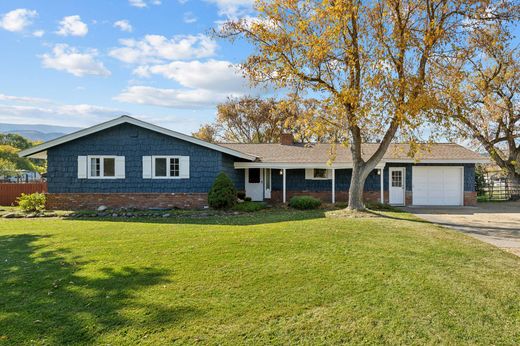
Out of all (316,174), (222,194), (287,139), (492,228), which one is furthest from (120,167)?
(492,228)

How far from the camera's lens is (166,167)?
650 inches

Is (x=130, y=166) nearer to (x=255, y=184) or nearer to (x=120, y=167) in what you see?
(x=120, y=167)

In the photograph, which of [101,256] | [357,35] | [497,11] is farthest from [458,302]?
[497,11]

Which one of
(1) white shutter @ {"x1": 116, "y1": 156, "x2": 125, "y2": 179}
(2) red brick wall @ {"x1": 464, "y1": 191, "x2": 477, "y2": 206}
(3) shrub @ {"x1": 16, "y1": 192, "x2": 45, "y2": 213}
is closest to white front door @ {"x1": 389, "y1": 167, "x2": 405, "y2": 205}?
(2) red brick wall @ {"x1": 464, "y1": 191, "x2": 477, "y2": 206}

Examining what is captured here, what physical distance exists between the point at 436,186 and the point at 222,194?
11.5 metres

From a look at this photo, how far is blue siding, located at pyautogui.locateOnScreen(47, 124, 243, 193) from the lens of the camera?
1634 cm

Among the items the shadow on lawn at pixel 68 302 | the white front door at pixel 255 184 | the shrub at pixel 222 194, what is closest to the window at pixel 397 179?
the white front door at pixel 255 184

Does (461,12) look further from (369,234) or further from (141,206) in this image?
(141,206)

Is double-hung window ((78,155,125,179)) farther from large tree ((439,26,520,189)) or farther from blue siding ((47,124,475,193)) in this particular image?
large tree ((439,26,520,189))

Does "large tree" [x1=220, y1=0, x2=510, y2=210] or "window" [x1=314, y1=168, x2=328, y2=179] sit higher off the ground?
"large tree" [x1=220, y1=0, x2=510, y2=210]

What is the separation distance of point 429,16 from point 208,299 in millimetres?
12903

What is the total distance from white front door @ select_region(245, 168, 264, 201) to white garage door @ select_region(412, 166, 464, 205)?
799 centimetres

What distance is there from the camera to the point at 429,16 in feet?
42.9

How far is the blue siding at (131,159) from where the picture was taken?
16344 millimetres
